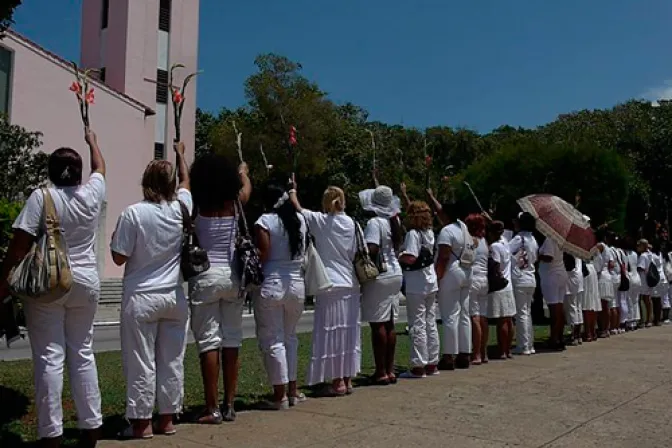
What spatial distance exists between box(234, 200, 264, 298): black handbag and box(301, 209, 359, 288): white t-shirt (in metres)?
1.29

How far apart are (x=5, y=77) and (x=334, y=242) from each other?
21145mm

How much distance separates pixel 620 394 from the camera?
24.6ft

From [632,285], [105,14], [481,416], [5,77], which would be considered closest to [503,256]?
[481,416]

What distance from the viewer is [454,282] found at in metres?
8.93

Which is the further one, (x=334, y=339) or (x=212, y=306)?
(x=334, y=339)

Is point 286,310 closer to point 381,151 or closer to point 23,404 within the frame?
point 23,404

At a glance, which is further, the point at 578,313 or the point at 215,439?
the point at 578,313

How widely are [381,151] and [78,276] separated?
36.5m

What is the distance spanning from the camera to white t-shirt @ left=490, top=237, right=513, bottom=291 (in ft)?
33.0

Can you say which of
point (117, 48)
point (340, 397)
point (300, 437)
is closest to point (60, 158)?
point (300, 437)

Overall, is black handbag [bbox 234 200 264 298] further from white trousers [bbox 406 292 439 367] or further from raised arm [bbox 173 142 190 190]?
white trousers [bbox 406 292 439 367]

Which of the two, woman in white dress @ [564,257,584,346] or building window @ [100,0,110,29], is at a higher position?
building window @ [100,0,110,29]

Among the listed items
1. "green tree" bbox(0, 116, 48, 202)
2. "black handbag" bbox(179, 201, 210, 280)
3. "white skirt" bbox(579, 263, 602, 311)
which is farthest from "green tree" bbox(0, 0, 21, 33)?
"white skirt" bbox(579, 263, 602, 311)

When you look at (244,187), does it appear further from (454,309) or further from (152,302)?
(454,309)
